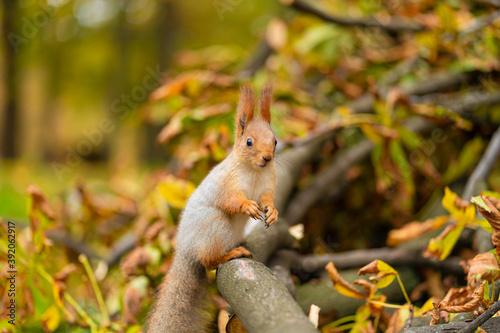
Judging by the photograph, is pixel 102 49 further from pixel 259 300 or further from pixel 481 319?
pixel 481 319

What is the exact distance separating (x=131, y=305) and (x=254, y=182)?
0.57 m

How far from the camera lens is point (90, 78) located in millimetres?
8539

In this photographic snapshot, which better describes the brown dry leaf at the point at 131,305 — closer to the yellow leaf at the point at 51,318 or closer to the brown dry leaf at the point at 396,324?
the yellow leaf at the point at 51,318

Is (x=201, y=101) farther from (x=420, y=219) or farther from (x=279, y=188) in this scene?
(x=420, y=219)

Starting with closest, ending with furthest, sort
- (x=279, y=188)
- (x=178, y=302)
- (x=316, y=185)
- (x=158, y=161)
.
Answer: (x=178, y=302) → (x=279, y=188) → (x=316, y=185) → (x=158, y=161)

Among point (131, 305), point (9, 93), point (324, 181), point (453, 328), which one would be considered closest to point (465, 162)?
point (324, 181)

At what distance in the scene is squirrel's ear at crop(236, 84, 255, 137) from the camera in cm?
101

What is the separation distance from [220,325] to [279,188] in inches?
22.9

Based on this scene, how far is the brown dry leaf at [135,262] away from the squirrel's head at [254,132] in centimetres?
58

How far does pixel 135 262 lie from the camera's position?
1.39 m

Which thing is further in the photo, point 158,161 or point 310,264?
point 158,161

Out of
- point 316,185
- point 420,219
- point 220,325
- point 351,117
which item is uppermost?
point 351,117

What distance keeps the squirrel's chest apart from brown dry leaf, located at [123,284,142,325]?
0.51m

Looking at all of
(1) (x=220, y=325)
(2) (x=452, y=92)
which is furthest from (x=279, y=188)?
(2) (x=452, y=92)
